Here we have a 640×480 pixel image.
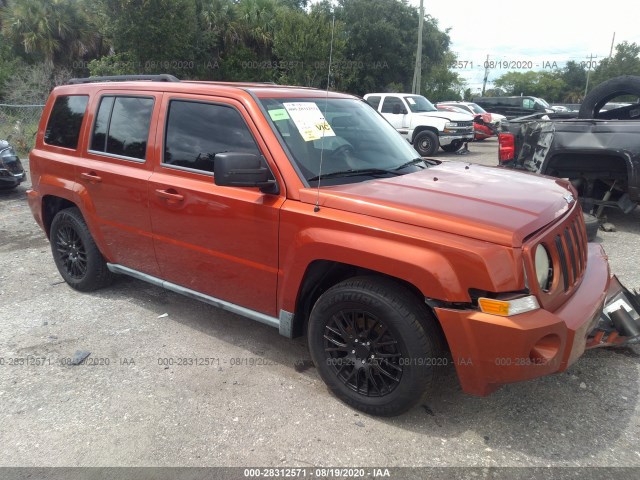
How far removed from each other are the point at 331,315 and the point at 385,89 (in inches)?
1196

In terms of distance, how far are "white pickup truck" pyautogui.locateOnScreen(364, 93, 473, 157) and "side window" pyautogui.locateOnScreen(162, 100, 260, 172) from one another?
11.3 metres

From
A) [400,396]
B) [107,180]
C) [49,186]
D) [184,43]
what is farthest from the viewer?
[184,43]

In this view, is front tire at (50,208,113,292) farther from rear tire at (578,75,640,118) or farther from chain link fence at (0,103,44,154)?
chain link fence at (0,103,44,154)

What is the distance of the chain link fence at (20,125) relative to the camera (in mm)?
13117

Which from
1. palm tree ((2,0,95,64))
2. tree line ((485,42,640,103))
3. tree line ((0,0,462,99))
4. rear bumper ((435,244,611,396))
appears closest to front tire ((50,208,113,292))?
rear bumper ((435,244,611,396))

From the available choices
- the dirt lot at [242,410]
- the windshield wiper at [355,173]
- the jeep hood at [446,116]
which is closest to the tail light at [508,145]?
the dirt lot at [242,410]

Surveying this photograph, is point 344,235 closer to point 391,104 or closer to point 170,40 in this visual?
point 391,104

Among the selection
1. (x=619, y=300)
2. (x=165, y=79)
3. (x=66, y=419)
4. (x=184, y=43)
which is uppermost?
(x=184, y=43)

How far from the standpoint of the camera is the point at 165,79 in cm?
434

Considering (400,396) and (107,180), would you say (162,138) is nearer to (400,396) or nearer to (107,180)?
(107,180)

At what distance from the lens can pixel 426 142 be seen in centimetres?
1474

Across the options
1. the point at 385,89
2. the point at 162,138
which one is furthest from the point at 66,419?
the point at 385,89

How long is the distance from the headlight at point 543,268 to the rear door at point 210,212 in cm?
147

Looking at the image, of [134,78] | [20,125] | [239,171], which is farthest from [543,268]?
[20,125]
